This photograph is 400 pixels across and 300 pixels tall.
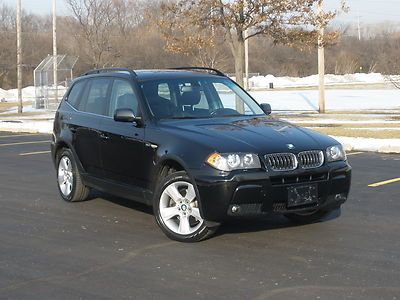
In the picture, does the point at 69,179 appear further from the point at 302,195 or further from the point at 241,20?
the point at 241,20

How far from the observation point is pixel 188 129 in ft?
21.1

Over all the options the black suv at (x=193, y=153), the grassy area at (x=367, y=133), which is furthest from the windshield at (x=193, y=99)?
the grassy area at (x=367, y=133)

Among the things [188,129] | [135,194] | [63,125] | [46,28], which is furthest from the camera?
[46,28]

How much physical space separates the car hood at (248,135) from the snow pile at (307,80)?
68956mm

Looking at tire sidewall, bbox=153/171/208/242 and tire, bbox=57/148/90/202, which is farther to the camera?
tire, bbox=57/148/90/202

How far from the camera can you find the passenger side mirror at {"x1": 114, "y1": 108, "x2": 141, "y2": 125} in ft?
22.3

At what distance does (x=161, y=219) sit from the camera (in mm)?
6402

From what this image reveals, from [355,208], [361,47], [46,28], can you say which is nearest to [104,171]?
[355,208]

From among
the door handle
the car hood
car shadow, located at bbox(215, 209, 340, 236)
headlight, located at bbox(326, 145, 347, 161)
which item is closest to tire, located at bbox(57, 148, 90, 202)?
the door handle

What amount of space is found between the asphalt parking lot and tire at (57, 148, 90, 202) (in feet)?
0.48

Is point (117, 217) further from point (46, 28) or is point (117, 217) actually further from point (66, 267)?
point (46, 28)

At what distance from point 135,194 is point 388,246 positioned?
269 cm

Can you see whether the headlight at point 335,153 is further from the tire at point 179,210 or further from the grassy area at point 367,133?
the grassy area at point 367,133

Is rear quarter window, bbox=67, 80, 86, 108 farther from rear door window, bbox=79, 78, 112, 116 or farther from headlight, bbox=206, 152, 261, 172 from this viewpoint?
headlight, bbox=206, 152, 261, 172
